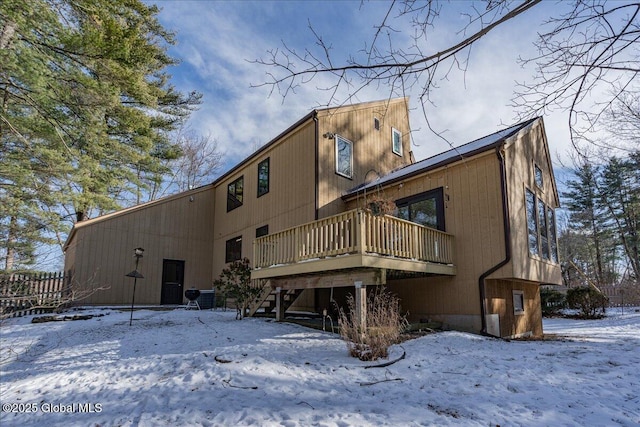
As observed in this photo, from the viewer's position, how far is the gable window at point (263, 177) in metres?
13.6

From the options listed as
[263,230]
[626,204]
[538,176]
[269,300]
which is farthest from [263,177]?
[626,204]

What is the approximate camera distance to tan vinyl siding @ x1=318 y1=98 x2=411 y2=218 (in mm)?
11195

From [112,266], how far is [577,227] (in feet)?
101

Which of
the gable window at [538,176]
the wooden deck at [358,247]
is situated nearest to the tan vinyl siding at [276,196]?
the wooden deck at [358,247]

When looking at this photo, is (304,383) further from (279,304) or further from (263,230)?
(263,230)

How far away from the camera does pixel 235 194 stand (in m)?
15.5

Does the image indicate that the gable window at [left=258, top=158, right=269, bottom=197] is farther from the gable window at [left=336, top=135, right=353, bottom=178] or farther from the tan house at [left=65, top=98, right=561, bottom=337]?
the gable window at [left=336, top=135, right=353, bottom=178]

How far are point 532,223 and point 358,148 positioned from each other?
5547 millimetres

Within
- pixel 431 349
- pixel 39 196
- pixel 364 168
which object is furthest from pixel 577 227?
pixel 39 196

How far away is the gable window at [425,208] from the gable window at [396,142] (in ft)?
14.3

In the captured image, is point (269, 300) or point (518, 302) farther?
point (269, 300)

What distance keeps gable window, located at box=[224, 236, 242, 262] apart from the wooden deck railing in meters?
5.42

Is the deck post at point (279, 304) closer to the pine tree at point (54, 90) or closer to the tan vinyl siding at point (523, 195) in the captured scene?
the tan vinyl siding at point (523, 195)

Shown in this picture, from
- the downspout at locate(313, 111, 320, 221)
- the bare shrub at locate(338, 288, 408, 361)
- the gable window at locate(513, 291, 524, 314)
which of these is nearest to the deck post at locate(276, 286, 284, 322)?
the downspout at locate(313, 111, 320, 221)
